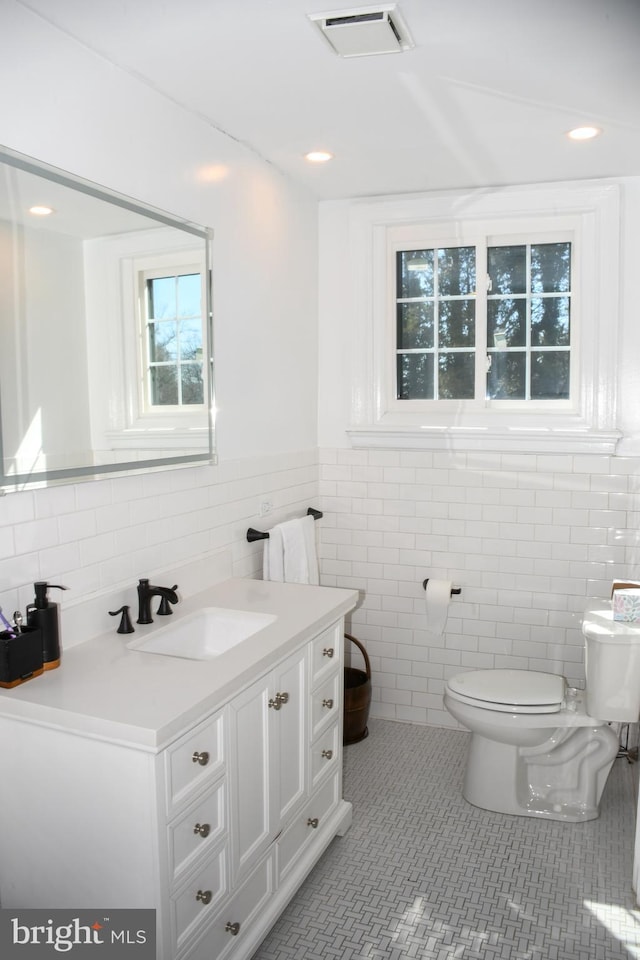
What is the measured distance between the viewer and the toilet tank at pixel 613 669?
9.03ft

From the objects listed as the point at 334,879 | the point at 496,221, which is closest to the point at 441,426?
the point at 496,221

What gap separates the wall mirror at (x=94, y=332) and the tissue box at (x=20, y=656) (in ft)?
1.18

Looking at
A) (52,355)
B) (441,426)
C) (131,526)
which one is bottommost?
(131,526)

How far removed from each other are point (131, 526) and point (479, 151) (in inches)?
78.5

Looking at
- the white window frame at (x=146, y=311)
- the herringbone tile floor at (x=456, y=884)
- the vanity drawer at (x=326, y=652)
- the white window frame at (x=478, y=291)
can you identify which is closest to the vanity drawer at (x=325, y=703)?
the vanity drawer at (x=326, y=652)

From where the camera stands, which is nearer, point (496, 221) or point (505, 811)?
point (505, 811)

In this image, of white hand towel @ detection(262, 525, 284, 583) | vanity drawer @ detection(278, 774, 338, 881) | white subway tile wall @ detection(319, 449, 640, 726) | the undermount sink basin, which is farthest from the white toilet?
the undermount sink basin

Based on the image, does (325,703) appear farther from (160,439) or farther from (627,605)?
(627,605)

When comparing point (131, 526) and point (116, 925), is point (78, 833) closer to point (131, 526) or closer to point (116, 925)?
point (116, 925)

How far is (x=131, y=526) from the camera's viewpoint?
2379 mm

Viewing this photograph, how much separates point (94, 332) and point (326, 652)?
1262 millimetres

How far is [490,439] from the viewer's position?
3.58 m

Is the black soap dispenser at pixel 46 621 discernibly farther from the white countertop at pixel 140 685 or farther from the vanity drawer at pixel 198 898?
the vanity drawer at pixel 198 898

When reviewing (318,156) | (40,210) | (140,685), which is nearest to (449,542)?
(318,156)
